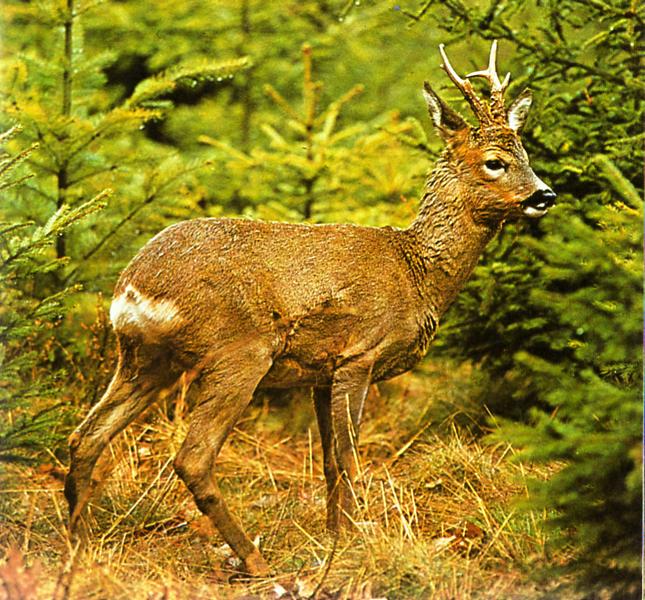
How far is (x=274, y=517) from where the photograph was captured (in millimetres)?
5477

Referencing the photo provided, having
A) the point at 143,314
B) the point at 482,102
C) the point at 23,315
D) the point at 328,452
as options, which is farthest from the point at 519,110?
the point at 23,315

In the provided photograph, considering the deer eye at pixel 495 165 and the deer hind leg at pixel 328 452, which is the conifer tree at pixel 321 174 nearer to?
the deer eye at pixel 495 165

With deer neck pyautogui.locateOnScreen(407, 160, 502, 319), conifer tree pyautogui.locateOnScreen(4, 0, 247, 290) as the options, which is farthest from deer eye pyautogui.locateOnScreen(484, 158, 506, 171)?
conifer tree pyautogui.locateOnScreen(4, 0, 247, 290)

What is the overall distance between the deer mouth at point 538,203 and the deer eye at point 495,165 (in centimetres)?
21

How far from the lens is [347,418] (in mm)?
4797

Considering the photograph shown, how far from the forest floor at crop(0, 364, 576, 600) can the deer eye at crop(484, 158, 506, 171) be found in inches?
65.0

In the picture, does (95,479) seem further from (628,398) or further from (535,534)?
(628,398)

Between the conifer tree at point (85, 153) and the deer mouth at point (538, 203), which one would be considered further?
the conifer tree at point (85, 153)

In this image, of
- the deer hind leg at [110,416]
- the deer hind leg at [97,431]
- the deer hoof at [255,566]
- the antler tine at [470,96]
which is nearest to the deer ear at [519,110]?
the antler tine at [470,96]

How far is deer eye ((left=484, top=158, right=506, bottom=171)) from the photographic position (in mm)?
4926

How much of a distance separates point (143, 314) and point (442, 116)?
188 centimetres

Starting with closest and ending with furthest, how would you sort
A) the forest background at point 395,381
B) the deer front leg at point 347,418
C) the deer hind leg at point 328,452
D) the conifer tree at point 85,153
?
1. the forest background at point 395,381
2. the deer front leg at point 347,418
3. the deer hind leg at point 328,452
4. the conifer tree at point 85,153

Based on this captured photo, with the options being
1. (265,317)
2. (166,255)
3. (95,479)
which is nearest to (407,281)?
(265,317)

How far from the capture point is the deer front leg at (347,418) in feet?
15.7
